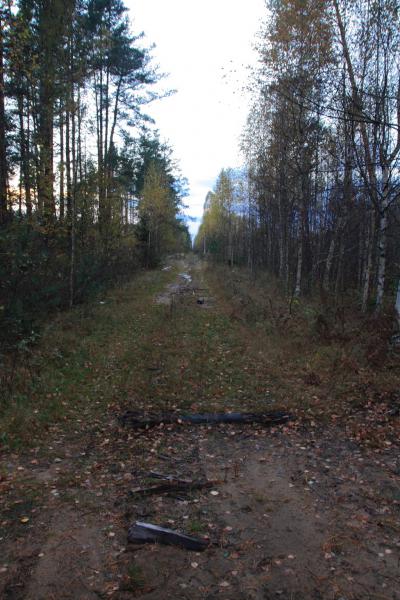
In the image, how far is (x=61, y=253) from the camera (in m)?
13.5

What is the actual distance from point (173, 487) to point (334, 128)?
16.1m

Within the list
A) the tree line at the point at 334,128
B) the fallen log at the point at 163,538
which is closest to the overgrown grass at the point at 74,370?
the fallen log at the point at 163,538

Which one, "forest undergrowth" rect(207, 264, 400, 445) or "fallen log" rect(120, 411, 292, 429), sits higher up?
"forest undergrowth" rect(207, 264, 400, 445)

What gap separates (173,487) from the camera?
4.41 metres

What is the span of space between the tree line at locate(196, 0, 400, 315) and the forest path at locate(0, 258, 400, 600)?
4148 mm

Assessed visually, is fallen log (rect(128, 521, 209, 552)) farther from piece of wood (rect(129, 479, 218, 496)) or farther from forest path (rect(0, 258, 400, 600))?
piece of wood (rect(129, 479, 218, 496))

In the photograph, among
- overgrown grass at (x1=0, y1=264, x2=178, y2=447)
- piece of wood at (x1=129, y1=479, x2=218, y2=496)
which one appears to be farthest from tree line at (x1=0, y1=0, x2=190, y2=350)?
piece of wood at (x1=129, y1=479, x2=218, y2=496)

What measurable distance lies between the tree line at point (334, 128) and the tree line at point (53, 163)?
569 centimetres

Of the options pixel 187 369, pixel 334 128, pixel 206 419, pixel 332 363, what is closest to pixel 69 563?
pixel 206 419

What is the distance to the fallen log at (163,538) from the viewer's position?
3469 mm

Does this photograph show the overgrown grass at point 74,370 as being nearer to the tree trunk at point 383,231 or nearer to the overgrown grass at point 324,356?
the overgrown grass at point 324,356

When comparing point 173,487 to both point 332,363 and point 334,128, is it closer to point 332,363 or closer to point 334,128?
point 332,363

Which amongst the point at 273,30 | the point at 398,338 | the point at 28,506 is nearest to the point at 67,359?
the point at 28,506

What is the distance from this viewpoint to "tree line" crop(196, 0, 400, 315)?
933 cm
